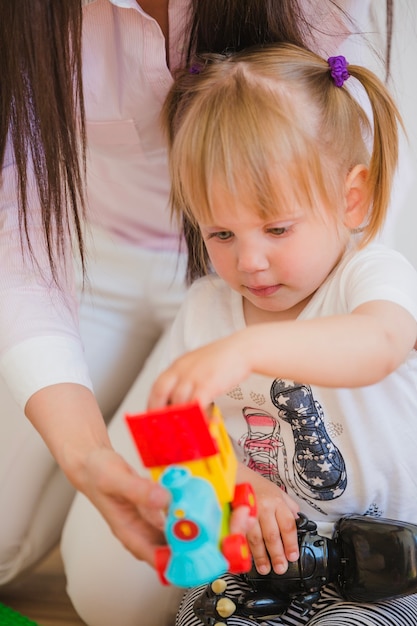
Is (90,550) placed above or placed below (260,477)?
below

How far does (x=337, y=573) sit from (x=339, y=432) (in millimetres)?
149

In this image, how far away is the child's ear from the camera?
0.86m

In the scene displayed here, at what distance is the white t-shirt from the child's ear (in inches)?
1.4

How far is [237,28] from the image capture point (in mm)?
911

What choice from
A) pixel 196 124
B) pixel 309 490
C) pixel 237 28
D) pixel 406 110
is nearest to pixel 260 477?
pixel 309 490

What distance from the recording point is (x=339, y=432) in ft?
2.89

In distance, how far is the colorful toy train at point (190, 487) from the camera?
1.94ft

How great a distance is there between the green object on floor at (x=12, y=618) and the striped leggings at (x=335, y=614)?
276mm

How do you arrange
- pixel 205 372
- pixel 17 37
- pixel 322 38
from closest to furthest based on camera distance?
pixel 205 372, pixel 17 37, pixel 322 38

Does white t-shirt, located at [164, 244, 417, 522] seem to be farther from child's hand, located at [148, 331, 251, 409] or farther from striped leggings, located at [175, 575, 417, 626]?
child's hand, located at [148, 331, 251, 409]

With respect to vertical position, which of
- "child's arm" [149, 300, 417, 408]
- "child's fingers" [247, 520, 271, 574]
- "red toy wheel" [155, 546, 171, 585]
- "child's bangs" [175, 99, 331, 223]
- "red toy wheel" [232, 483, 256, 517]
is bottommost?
"child's fingers" [247, 520, 271, 574]

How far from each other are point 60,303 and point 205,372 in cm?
42

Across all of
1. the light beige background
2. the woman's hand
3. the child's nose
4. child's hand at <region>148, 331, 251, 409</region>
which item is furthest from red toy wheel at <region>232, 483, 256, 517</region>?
the light beige background

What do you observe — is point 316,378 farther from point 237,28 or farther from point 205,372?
point 237,28
